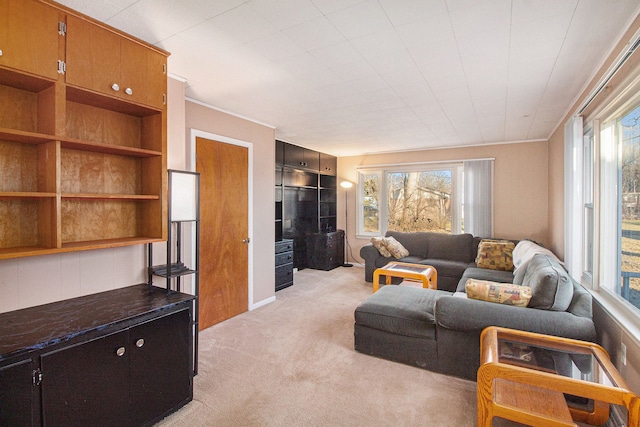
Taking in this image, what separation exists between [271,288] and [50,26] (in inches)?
133

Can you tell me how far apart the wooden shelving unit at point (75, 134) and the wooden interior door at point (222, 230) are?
99 cm

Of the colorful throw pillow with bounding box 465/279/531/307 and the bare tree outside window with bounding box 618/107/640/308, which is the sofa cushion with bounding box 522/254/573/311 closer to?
the colorful throw pillow with bounding box 465/279/531/307

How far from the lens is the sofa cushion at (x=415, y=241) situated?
18.2ft

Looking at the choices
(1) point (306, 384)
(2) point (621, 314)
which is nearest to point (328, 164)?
(1) point (306, 384)

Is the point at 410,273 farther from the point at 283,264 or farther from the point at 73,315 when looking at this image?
the point at 73,315

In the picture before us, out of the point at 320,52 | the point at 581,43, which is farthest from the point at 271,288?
the point at 581,43

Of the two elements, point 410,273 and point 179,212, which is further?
point 410,273

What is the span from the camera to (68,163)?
1.99 m

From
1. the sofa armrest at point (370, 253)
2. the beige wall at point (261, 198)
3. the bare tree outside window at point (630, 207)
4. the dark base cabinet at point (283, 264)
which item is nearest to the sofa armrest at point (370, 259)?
the sofa armrest at point (370, 253)

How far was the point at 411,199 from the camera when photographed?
6172mm

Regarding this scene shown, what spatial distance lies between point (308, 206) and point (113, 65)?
14.8 ft

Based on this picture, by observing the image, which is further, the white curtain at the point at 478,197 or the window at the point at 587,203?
the white curtain at the point at 478,197

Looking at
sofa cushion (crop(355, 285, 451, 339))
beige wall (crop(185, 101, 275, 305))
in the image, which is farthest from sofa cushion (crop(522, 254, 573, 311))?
beige wall (crop(185, 101, 275, 305))

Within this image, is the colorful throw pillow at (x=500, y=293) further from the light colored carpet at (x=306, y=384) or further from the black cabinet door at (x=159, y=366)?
the black cabinet door at (x=159, y=366)
